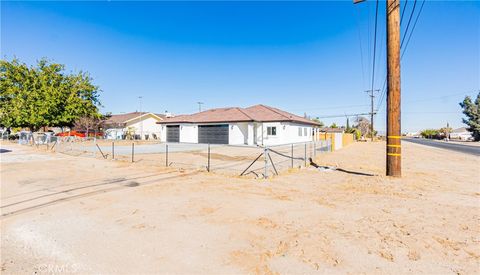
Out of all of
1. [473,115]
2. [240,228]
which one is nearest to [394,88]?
[240,228]

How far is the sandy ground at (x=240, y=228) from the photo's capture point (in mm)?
3174

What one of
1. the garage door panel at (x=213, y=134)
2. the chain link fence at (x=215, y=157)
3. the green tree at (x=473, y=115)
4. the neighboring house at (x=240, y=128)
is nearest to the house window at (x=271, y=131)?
the neighboring house at (x=240, y=128)

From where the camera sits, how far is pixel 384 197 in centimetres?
637

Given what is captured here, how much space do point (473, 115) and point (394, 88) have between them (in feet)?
270

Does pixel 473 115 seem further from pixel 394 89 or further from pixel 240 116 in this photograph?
pixel 394 89

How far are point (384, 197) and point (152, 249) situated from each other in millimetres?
5929

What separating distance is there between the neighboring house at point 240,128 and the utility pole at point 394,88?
1836 centimetres

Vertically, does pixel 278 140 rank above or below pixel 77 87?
below

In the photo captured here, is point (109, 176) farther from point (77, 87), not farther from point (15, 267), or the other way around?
point (77, 87)

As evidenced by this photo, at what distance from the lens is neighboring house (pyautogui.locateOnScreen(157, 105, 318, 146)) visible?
2783 centimetres

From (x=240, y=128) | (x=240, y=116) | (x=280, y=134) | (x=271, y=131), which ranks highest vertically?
(x=240, y=116)

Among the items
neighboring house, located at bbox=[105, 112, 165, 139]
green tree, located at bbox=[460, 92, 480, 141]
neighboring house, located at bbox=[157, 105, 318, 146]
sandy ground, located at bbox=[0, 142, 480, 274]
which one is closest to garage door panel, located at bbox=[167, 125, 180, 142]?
neighboring house, located at bbox=[157, 105, 318, 146]

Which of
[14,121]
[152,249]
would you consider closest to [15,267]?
[152,249]

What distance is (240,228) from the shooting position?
4.36 meters
